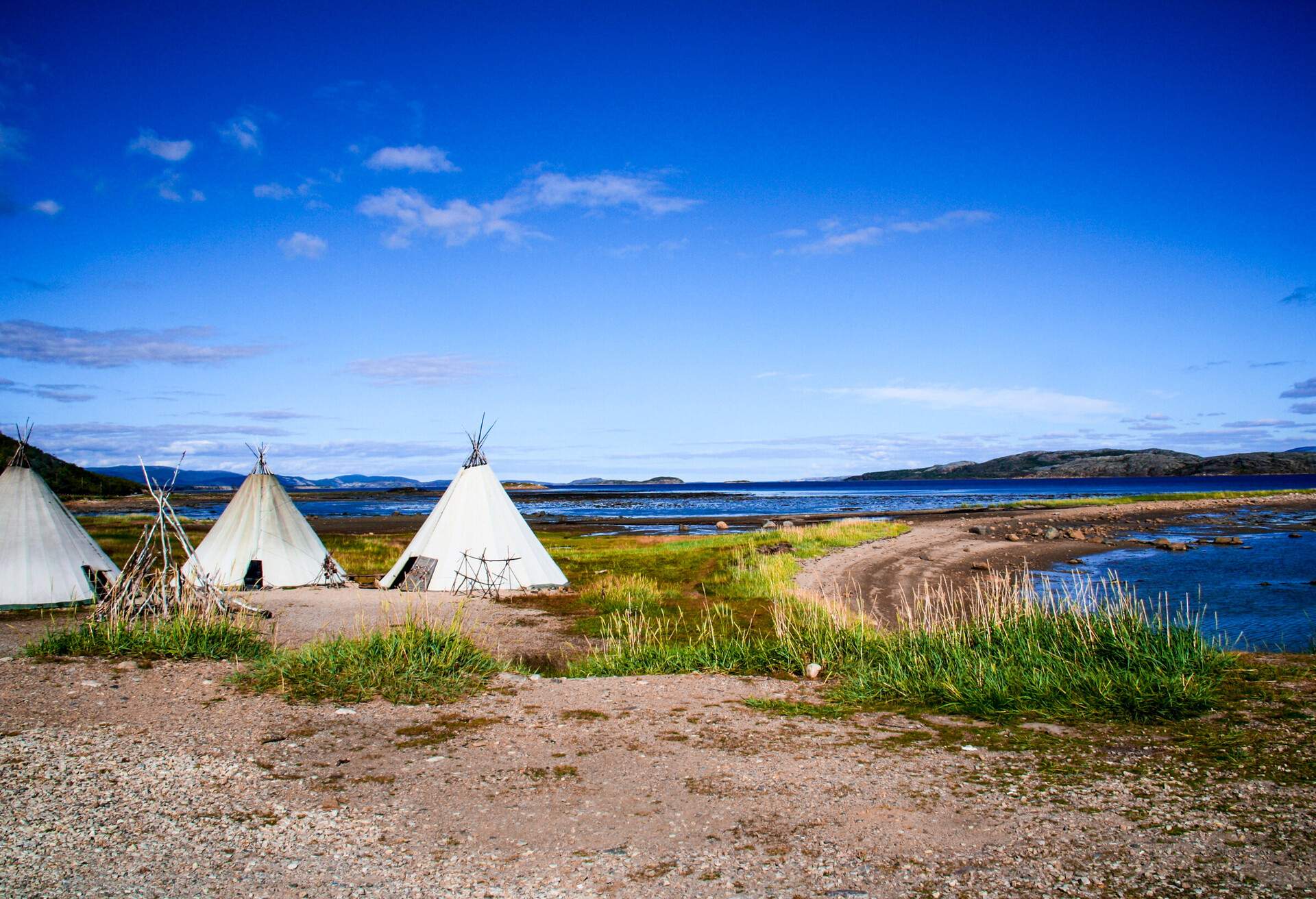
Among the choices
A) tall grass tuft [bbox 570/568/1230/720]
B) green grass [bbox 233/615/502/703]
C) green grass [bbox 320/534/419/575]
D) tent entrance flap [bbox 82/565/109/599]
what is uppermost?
tent entrance flap [bbox 82/565/109/599]

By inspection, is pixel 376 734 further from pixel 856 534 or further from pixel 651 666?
pixel 856 534

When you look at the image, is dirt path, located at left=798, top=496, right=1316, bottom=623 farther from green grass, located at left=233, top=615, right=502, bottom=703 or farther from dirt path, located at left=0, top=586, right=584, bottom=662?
green grass, located at left=233, top=615, right=502, bottom=703

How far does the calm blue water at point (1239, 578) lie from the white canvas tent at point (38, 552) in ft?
86.4

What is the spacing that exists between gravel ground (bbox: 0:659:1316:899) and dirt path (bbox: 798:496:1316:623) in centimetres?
1000

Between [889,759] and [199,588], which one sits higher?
[199,588]

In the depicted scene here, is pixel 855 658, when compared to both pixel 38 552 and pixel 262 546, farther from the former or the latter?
pixel 38 552

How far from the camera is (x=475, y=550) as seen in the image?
24.0 meters

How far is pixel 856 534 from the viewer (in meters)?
43.3

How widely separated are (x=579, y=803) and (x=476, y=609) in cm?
1400

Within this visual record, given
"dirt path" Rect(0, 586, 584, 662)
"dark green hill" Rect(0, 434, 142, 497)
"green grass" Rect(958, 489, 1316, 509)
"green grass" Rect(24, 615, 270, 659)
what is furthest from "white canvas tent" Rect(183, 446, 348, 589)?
"dark green hill" Rect(0, 434, 142, 497)

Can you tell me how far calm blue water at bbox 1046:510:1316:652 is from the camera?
1878cm

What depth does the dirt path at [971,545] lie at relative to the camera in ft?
89.5

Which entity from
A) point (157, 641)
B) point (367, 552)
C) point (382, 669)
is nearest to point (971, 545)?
point (367, 552)

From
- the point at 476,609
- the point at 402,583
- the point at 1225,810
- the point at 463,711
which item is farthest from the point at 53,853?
the point at 402,583
